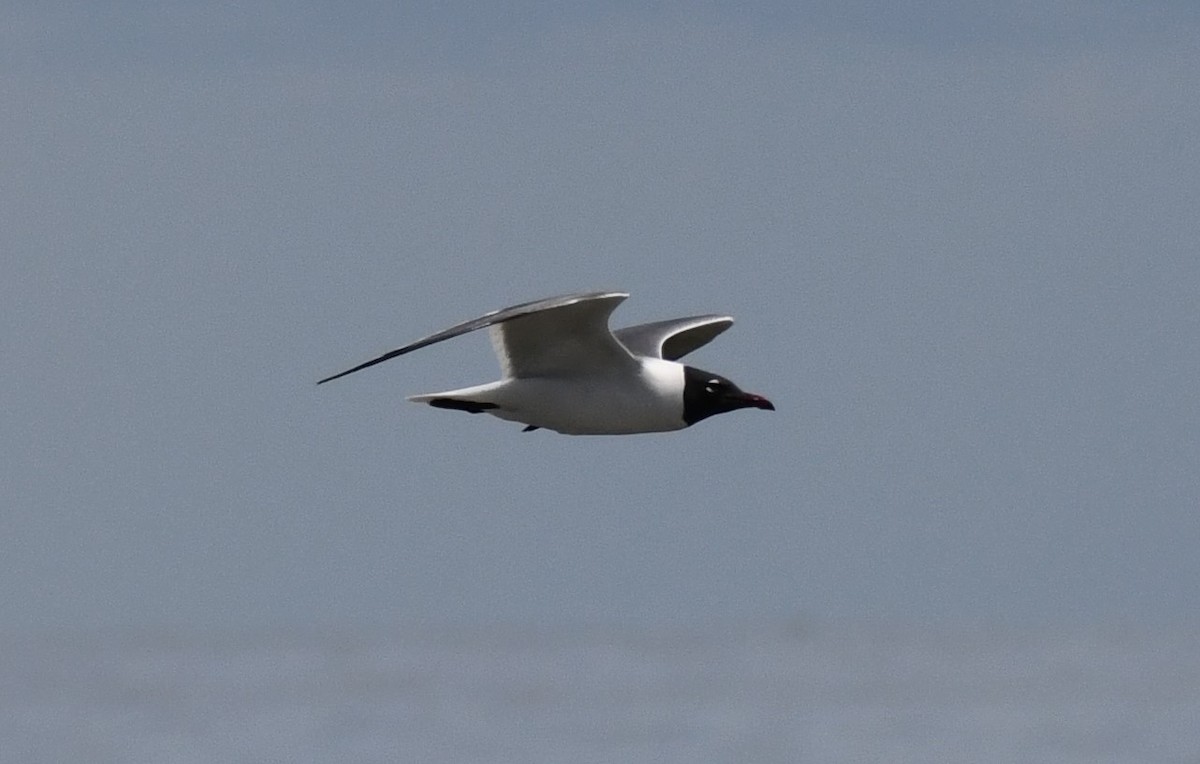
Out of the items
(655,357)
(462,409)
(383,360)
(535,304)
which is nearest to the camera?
(383,360)

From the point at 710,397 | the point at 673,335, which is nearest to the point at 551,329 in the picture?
the point at 710,397

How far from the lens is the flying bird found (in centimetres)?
1798

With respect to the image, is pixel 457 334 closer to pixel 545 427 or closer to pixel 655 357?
pixel 545 427

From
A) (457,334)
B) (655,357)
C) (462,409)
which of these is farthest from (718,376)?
(457,334)

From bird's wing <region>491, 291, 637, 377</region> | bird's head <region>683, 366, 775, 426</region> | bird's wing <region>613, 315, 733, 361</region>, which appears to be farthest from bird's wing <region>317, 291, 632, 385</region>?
bird's wing <region>613, 315, 733, 361</region>

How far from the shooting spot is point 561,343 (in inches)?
714

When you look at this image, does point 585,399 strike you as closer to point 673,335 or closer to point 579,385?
point 579,385

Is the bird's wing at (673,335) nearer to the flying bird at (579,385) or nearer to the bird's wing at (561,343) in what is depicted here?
the flying bird at (579,385)

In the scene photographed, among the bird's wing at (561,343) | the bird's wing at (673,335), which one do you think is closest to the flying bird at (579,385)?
the bird's wing at (561,343)

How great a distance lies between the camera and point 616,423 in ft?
61.0

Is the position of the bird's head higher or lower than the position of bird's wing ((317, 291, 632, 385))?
lower

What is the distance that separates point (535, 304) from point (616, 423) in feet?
6.06

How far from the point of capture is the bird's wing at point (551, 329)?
16.9 metres

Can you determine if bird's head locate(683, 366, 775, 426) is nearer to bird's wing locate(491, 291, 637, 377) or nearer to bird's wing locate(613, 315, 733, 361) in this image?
bird's wing locate(491, 291, 637, 377)
